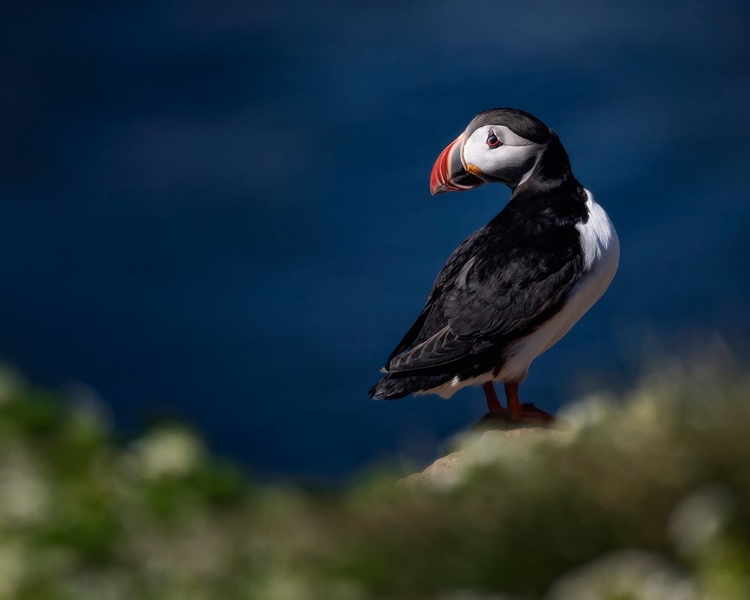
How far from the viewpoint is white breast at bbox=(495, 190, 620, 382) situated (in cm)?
603

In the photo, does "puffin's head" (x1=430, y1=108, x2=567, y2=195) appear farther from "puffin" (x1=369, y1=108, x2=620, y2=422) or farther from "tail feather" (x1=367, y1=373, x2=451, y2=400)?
"tail feather" (x1=367, y1=373, x2=451, y2=400)

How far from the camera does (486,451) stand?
3.83 metres

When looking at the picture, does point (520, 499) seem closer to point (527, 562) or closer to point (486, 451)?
point (527, 562)

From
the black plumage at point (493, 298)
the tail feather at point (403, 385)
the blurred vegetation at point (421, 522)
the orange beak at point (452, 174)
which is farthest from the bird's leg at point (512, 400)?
the blurred vegetation at point (421, 522)

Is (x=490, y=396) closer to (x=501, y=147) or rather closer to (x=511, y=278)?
(x=511, y=278)

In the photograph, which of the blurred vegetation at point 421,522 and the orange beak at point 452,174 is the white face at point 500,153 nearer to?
the orange beak at point 452,174

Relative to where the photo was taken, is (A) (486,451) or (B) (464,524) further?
(A) (486,451)

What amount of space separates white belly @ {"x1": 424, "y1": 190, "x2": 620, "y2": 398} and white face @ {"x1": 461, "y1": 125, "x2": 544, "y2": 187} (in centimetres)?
52

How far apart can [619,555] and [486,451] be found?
0.96 m

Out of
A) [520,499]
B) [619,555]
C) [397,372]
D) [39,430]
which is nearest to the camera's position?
[619,555]

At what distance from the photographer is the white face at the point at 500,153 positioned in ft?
21.3

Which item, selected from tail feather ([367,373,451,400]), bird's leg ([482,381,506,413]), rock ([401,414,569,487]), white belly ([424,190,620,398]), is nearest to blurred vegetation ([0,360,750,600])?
rock ([401,414,569,487])

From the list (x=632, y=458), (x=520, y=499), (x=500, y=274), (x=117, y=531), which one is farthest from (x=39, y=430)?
(x=500, y=274)

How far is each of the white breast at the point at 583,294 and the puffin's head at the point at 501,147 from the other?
47cm
